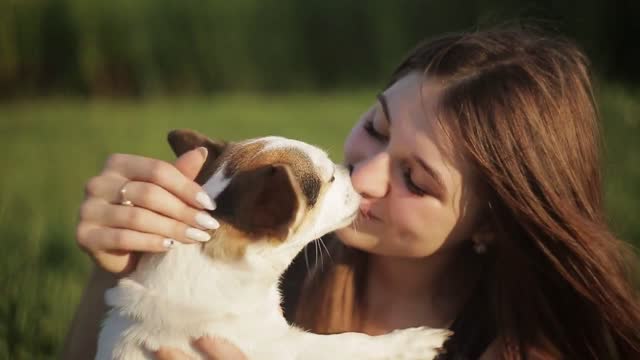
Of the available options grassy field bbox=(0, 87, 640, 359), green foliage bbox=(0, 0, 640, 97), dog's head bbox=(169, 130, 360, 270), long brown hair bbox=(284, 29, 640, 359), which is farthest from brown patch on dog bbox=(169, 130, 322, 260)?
green foliage bbox=(0, 0, 640, 97)

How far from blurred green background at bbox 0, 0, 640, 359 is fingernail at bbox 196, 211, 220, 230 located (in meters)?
3.09

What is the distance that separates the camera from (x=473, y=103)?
163cm

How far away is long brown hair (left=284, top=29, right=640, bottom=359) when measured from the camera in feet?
5.32

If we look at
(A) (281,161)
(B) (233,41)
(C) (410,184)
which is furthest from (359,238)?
(B) (233,41)

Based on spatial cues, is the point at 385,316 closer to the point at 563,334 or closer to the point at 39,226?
the point at 563,334

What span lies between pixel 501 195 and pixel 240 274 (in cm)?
59

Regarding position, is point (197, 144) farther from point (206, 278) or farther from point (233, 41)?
point (233, 41)

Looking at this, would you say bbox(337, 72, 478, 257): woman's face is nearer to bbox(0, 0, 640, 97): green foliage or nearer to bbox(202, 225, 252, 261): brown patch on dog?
bbox(202, 225, 252, 261): brown patch on dog

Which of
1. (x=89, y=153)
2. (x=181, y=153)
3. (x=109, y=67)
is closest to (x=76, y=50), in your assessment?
(x=109, y=67)

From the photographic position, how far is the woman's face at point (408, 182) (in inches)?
63.1

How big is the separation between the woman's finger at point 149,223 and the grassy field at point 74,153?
2.84 ft

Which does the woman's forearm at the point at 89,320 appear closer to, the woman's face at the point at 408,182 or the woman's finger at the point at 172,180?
the woman's finger at the point at 172,180

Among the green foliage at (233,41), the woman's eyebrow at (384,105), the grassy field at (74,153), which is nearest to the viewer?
the woman's eyebrow at (384,105)

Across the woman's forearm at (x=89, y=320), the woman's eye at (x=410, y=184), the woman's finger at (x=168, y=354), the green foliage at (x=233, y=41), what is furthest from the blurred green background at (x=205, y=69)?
the woman's finger at (x=168, y=354)
